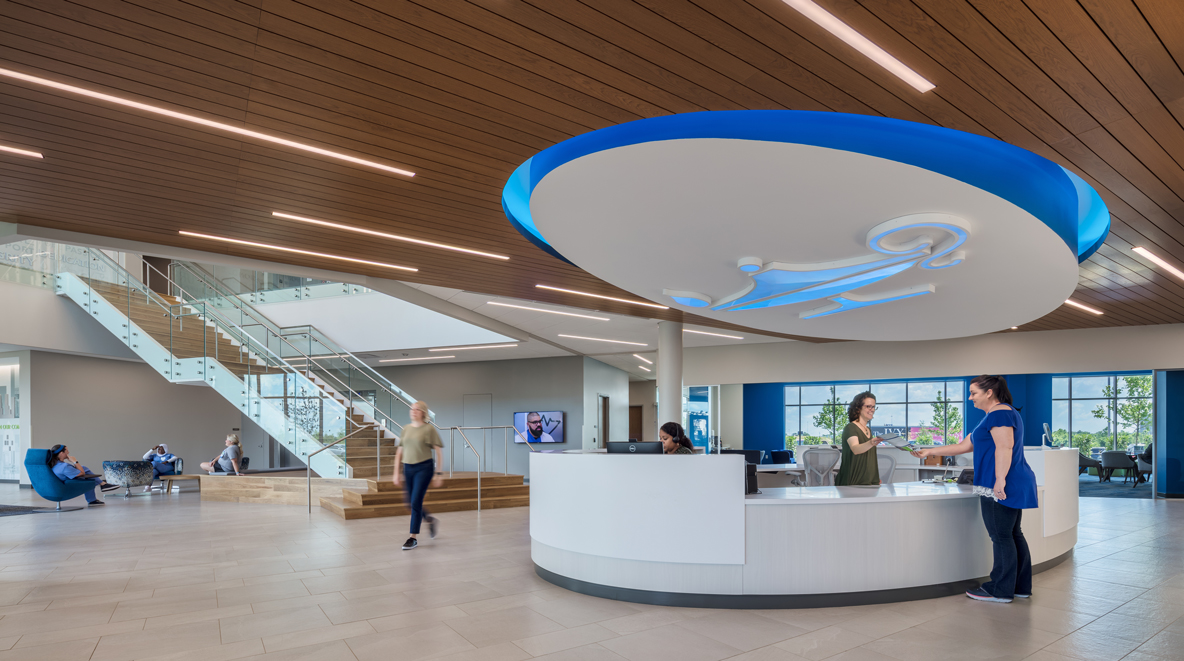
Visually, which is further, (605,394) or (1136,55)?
(605,394)

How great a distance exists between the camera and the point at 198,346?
14352 mm

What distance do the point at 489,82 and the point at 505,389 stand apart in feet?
50.7

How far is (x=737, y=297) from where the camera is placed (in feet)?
23.4

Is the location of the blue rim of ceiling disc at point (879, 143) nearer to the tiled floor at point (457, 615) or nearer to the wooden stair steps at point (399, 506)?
the tiled floor at point (457, 615)

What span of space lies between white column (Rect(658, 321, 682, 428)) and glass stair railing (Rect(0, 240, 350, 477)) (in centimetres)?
→ 572

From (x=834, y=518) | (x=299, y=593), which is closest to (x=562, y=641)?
(x=834, y=518)

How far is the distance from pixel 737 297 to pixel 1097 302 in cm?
659

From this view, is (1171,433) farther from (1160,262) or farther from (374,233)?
(374,233)

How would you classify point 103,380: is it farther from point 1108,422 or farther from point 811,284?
point 1108,422

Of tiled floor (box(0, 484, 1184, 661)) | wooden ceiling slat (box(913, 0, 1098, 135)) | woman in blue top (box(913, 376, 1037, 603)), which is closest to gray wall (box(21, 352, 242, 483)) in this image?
tiled floor (box(0, 484, 1184, 661))

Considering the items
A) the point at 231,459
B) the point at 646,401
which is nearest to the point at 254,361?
the point at 231,459

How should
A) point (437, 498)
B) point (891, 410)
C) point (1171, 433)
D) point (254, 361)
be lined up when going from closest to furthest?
point (437, 498)
point (1171, 433)
point (254, 361)
point (891, 410)

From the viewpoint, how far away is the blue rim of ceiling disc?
4.09 meters

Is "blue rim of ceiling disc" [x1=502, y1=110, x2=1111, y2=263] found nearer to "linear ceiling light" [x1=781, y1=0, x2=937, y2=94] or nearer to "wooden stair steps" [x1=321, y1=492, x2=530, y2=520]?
"linear ceiling light" [x1=781, y1=0, x2=937, y2=94]
